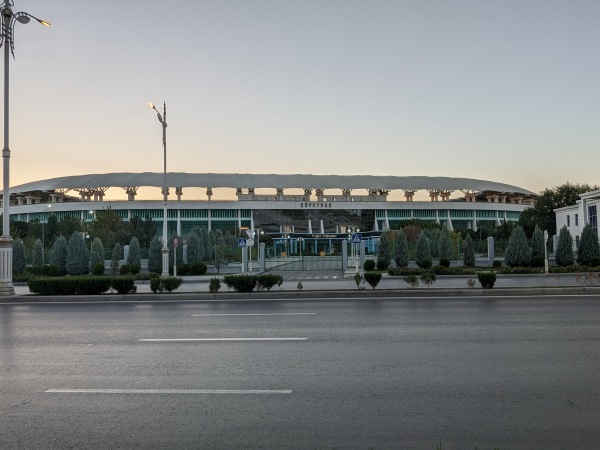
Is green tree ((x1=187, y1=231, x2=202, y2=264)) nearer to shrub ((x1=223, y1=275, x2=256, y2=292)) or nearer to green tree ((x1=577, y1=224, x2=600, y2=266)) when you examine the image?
shrub ((x1=223, y1=275, x2=256, y2=292))

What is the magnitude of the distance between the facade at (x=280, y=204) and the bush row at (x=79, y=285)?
2615 inches

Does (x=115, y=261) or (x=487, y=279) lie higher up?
(x=115, y=261)

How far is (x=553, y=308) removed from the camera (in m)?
13.8

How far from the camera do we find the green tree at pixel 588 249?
1460 inches

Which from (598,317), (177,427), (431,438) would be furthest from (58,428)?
(598,317)

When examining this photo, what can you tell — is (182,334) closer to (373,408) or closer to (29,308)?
(373,408)

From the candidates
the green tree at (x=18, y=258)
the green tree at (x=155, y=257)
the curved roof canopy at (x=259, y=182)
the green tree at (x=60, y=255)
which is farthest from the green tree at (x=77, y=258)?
the curved roof canopy at (x=259, y=182)

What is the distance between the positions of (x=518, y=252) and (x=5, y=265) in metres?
33.6

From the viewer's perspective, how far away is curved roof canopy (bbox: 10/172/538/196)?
8756 cm

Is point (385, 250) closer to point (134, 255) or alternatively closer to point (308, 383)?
point (134, 255)

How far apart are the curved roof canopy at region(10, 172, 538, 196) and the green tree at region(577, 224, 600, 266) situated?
5674 centimetres

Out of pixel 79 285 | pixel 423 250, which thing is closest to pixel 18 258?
pixel 79 285

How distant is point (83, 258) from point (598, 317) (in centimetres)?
3969

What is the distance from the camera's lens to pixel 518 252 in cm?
3875
